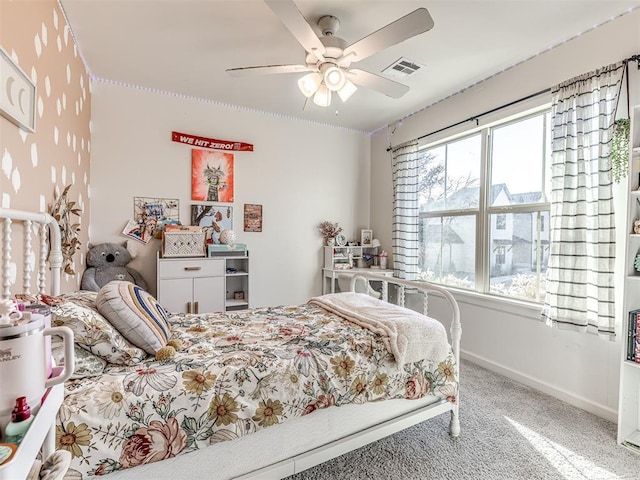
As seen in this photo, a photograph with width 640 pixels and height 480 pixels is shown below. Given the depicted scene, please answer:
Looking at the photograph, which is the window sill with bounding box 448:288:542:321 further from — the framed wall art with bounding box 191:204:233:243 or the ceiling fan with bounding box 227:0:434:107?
the framed wall art with bounding box 191:204:233:243

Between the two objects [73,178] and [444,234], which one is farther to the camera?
[444,234]

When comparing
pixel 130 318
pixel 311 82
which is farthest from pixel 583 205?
pixel 130 318

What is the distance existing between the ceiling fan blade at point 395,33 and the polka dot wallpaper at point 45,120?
1.61 m

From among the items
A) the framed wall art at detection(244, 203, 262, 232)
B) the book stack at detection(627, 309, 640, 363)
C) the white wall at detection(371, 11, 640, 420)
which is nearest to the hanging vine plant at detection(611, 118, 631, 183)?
the white wall at detection(371, 11, 640, 420)

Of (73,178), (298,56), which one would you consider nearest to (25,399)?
(73,178)

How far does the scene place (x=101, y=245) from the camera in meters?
2.87

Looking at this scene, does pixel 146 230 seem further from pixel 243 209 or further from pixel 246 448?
pixel 246 448

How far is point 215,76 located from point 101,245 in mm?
1867

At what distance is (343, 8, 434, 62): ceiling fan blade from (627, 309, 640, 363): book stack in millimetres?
1955

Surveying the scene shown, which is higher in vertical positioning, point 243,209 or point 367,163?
point 367,163

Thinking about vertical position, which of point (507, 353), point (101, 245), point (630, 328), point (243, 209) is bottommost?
point (507, 353)

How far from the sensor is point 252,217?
366 centimetres

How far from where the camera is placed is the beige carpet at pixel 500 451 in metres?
1.59

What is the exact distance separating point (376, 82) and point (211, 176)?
2.09m
